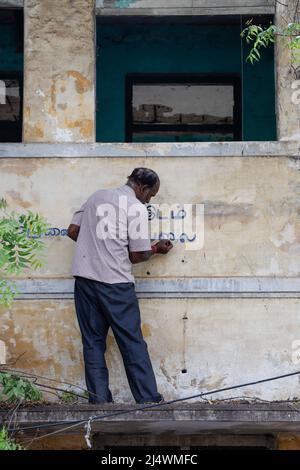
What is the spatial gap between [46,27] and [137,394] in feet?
10.6

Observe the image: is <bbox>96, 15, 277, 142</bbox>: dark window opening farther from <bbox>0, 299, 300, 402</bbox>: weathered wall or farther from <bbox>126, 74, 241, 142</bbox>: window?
<bbox>0, 299, 300, 402</bbox>: weathered wall

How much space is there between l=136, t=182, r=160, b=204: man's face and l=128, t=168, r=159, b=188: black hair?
33 mm

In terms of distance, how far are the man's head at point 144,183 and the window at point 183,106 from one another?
2575mm

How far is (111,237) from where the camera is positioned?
8.53 m

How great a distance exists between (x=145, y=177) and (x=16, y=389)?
196 cm

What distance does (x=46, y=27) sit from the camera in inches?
366

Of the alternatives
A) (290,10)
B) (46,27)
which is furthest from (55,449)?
(290,10)

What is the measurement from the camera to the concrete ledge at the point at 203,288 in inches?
353

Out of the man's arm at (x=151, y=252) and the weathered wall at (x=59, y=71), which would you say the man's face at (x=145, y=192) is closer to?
the man's arm at (x=151, y=252)

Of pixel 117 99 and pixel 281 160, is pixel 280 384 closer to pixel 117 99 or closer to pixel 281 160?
pixel 281 160

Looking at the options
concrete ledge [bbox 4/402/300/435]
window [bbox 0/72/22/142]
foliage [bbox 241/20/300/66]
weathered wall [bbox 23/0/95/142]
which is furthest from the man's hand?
window [bbox 0/72/22/142]

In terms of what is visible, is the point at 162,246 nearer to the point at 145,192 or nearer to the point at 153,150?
the point at 145,192

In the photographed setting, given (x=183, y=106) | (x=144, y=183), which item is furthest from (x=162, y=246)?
(x=183, y=106)

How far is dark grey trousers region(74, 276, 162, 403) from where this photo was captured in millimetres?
8484
